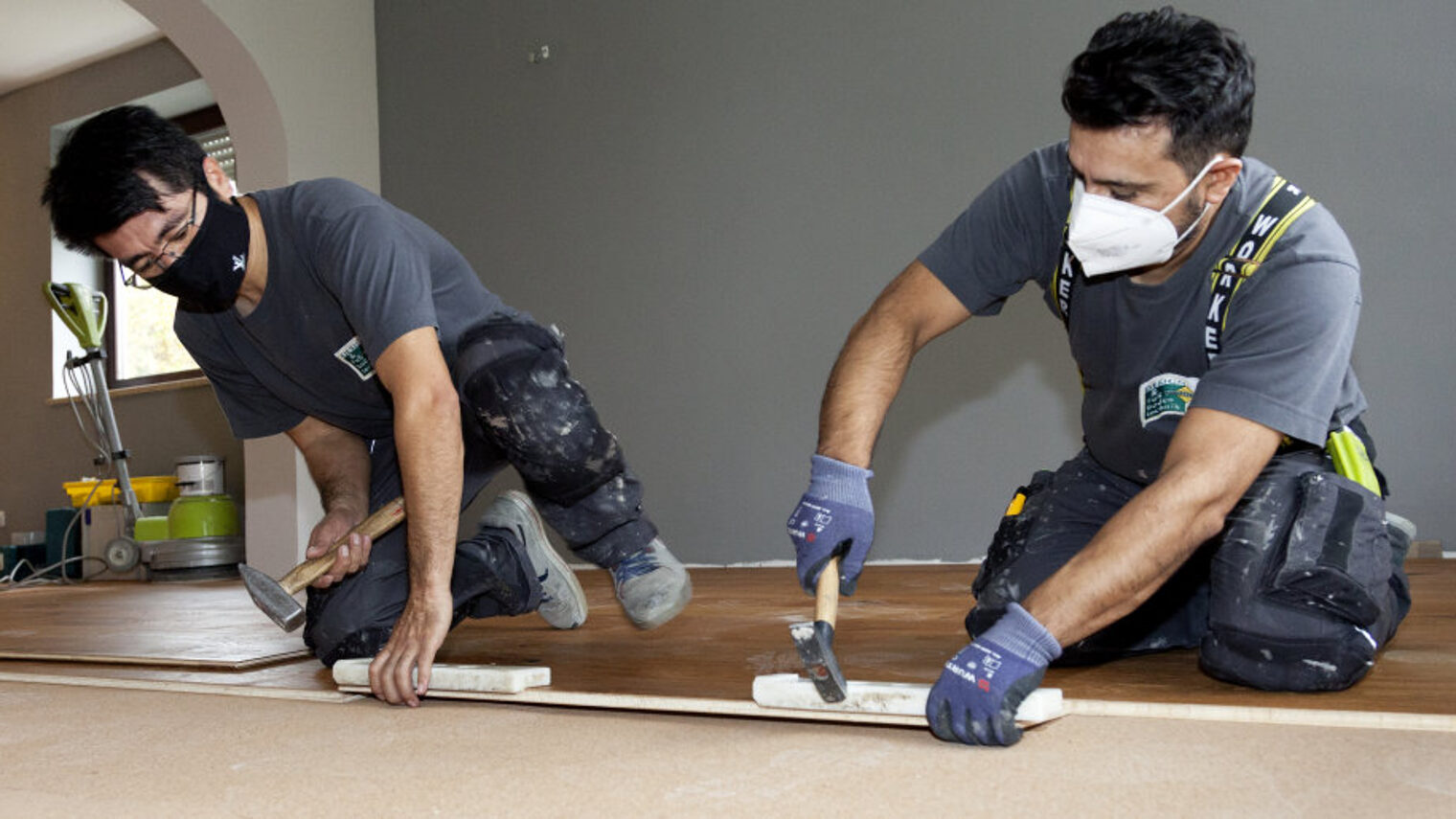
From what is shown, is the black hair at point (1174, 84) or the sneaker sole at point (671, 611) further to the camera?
the sneaker sole at point (671, 611)

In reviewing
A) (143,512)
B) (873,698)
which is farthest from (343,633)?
(143,512)

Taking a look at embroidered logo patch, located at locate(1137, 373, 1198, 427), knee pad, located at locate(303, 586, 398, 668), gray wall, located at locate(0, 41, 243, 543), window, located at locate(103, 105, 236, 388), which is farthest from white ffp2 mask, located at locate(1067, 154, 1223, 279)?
gray wall, located at locate(0, 41, 243, 543)

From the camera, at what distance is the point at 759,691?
133cm

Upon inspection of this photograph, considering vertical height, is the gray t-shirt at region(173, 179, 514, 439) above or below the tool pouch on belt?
above

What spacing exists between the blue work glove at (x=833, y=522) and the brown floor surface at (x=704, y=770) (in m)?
0.23

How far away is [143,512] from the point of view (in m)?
5.75

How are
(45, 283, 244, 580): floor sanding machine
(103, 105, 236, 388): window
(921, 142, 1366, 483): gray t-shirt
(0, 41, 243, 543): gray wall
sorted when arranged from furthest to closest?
1. (0, 41, 243, 543): gray wall
2. (103, 105, 236, 388): window
3. (45, 283, 244, 580): floor sanding machine
4. (921, 142, 1366, 483): gray t-shirt

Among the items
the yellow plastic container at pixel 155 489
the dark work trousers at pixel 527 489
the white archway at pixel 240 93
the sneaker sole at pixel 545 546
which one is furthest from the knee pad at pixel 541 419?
the yellow plastic container at pixel 155 489

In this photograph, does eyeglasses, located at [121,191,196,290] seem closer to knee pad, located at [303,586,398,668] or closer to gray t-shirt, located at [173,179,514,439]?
gray t-shirt, located at [173,179,514,439]

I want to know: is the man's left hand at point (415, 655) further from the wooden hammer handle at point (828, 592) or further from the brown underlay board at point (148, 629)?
the brown underlay board at point (148, 629)

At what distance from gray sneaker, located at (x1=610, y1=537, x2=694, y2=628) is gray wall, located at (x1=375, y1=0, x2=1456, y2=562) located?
6.81ft

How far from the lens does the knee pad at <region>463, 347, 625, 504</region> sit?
1871mm

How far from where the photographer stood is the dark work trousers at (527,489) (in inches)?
74.1

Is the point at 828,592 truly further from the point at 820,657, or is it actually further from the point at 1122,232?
the point at 1122,232
